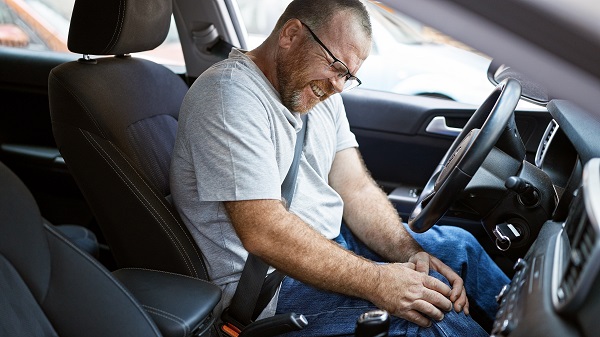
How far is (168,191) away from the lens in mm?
2068

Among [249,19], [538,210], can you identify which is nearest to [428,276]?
[538,210]

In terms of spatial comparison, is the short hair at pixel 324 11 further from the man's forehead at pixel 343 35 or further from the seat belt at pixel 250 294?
the seat belt at pixel 250 294

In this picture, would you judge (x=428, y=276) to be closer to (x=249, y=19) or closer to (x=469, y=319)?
(x=469, y=319)

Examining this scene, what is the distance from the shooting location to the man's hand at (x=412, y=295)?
178 centimetres

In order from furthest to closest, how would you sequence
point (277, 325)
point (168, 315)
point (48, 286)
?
point (277, 325)
point (168, 315)
point (48, 286)

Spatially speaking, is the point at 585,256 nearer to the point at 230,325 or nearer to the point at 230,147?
the point at 230,147

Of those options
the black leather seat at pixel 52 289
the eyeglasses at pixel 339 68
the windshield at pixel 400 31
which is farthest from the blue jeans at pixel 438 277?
the windshield at pixel 400 31

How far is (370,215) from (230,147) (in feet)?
2.12

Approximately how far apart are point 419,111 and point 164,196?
1.23 metres

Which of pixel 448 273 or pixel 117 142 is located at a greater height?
pixel 117 142

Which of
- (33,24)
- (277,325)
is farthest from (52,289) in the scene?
(33,24)

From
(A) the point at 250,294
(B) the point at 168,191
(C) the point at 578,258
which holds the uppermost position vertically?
(C) the point at 578,258

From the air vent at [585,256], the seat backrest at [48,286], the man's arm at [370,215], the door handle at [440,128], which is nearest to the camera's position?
the air vent at [585,256]

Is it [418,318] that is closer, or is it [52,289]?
[52,289]
